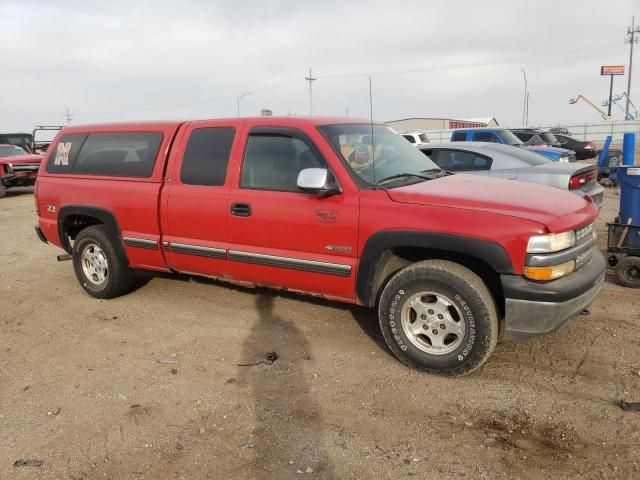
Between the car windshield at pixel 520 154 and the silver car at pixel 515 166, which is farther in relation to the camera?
the car windshield at pixel 520 154

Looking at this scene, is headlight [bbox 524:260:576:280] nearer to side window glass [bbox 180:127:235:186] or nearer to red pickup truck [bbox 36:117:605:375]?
red pickup truck [bbox 36:117:605:375]

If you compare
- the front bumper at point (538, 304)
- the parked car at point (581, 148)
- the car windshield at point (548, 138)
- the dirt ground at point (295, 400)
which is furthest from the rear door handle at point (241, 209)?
the parked car at point (581, 148)

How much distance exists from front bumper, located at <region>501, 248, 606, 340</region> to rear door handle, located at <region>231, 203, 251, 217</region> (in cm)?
205

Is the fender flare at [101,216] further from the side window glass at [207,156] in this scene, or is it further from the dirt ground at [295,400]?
the side window glass at [207,156]

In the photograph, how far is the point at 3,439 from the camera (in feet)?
9.95

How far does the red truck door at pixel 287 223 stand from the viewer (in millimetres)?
3799

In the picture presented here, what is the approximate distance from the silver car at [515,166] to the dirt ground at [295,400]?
7.60ft

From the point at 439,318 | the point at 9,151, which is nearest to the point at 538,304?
the point at 439,318

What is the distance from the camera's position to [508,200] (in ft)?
11.4

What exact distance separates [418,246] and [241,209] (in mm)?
1551

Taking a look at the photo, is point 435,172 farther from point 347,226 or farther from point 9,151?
point 9,151

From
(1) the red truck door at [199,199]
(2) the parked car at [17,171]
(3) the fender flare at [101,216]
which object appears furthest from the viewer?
(2) the parked car at [17,171]

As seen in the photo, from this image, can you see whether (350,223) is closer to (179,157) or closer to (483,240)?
(483,240)

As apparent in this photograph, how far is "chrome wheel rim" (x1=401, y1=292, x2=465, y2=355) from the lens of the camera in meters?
3.50
